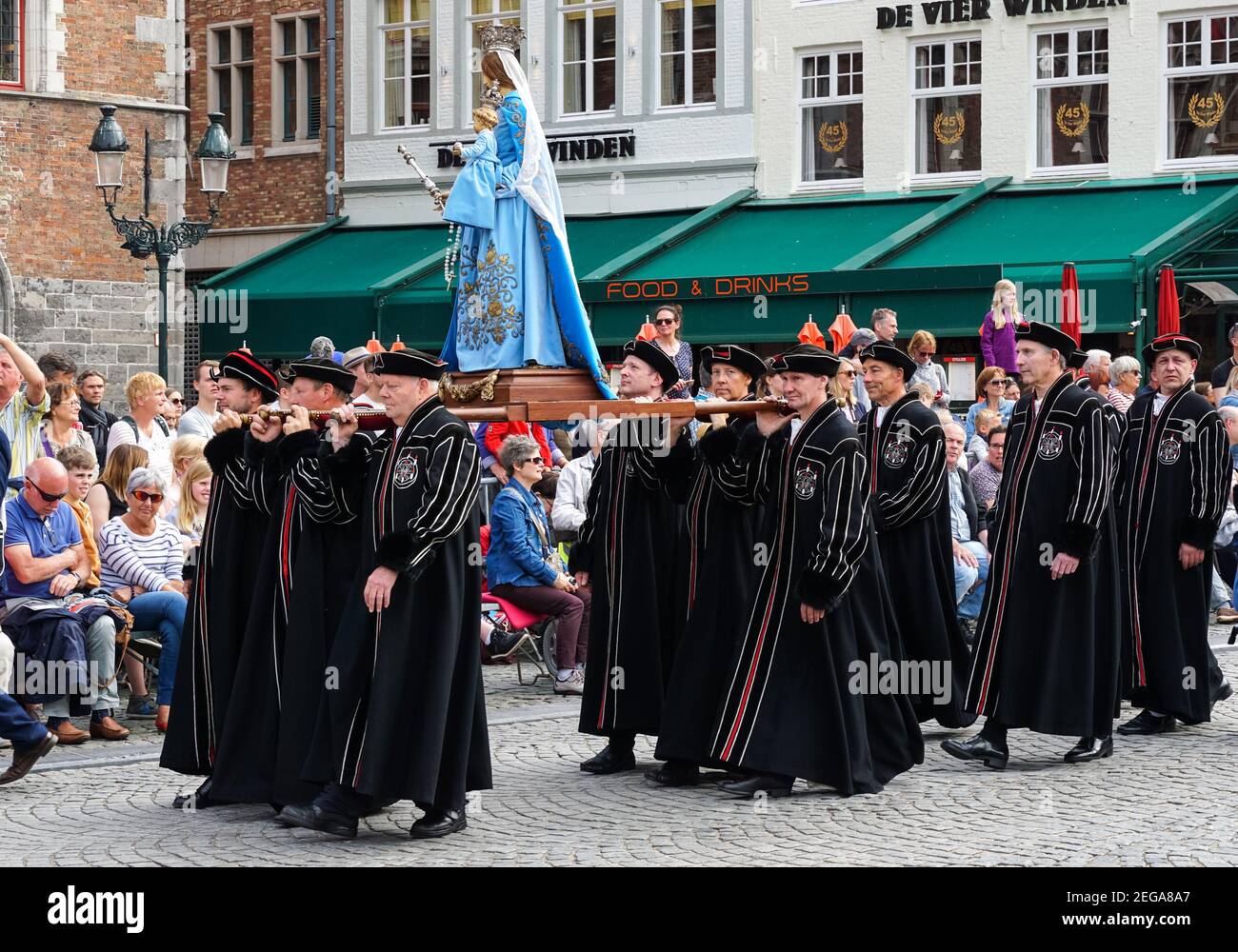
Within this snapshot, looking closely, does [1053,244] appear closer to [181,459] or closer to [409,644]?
[181,459]

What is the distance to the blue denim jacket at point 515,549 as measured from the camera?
40.3 feet

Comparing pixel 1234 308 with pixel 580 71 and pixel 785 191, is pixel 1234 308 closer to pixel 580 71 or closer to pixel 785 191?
pixel 785 191

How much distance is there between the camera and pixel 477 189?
38.0 ft

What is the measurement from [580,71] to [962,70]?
223 inches

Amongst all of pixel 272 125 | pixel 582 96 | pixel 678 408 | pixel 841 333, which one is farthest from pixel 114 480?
pixel 272 125

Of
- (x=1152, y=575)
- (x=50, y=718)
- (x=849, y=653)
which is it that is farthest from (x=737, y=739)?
(x=50, y=718)

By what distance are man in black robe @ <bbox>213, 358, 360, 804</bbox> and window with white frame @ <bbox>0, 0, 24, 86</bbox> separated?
1796cm

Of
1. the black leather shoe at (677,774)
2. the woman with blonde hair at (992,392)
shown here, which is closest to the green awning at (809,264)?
the woman with blonde hair at (992,392)

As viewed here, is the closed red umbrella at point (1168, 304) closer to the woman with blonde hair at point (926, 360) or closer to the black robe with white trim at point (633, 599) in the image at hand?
the woman with blonde hair at point (926, 360)

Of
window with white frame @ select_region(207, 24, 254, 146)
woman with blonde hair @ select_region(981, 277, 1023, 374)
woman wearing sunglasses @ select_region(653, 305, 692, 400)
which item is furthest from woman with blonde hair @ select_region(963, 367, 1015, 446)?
window with white frame @ select_region(207, 24, 254, 146)

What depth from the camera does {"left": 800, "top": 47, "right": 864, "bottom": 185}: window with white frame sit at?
26.4 meters

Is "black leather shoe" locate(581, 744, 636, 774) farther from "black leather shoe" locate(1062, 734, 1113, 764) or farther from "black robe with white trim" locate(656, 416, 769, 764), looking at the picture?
"black leather shoe" locate(1062, 734, 1113, 764)

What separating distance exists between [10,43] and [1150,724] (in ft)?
61.0

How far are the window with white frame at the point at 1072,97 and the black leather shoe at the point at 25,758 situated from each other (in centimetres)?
1838
